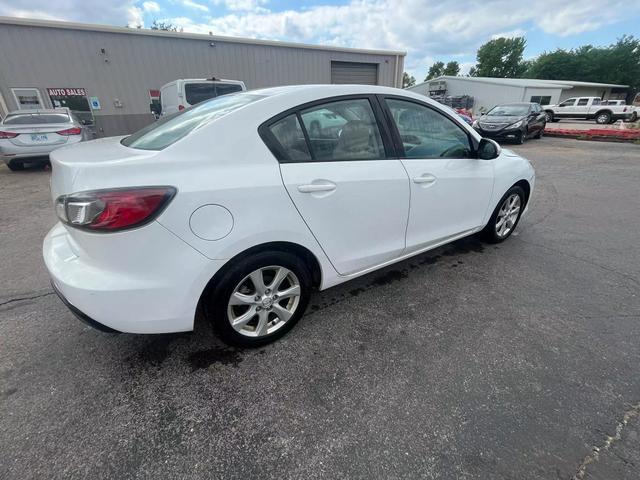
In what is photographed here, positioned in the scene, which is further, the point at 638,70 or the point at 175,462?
the point at 638,70

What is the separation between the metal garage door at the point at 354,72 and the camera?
1711cm

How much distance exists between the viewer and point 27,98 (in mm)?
11734

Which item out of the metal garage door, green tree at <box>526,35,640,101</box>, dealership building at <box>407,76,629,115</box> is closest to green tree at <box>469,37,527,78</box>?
green tree at <box>526,35,640,101</box>

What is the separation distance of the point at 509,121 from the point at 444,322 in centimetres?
1287

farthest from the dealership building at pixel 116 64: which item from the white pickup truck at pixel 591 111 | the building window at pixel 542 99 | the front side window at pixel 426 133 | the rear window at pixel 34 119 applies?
the building window at pixel 542 99

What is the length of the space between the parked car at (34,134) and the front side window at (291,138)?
7786mm

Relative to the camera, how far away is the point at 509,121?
40.4 ft

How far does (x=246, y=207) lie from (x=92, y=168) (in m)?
0.75

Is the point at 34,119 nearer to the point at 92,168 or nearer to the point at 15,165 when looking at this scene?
the point at 15,165

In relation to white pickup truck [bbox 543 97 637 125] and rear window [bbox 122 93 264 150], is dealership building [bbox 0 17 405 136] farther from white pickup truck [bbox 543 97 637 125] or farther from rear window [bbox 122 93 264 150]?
white pickup truck [bbox 543 97 637 125]

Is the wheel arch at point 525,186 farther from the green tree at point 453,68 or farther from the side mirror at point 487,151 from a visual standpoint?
the green tree at point 453,68

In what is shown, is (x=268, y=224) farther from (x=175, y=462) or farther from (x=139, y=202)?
(x=175, y=462)

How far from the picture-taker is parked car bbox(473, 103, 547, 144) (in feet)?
40.3

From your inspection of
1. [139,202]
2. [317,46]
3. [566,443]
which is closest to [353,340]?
[566,443]
